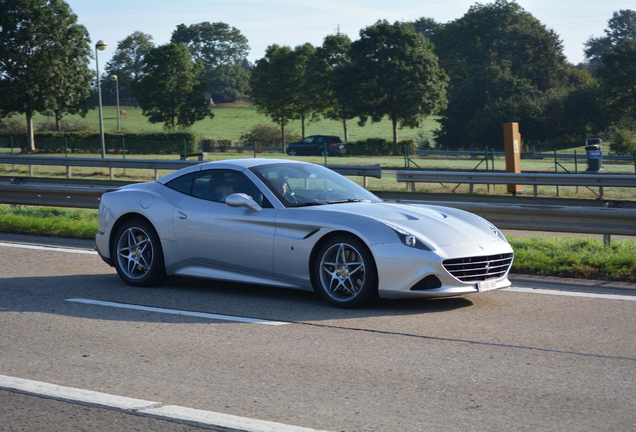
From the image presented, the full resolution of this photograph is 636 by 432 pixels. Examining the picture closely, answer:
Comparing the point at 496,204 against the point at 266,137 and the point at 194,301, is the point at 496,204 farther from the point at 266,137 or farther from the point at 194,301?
the point at 266,137

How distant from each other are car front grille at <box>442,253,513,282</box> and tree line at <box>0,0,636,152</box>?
147ft

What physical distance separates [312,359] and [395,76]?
5585cm

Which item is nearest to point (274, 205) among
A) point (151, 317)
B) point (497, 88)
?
point (151, 317)

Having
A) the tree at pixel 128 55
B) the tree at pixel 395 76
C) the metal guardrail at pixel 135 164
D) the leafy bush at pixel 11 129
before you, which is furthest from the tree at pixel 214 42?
the metal guardrail at pixel 135 164

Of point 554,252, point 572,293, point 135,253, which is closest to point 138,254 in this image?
point 135,253

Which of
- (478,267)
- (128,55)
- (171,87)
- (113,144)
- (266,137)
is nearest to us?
(478,267)

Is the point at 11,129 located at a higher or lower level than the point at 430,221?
higher

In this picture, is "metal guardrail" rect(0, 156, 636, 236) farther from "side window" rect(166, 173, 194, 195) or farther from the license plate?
"side window" rect(166, 173, 194, 195)

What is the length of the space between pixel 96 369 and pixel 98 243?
3.67m

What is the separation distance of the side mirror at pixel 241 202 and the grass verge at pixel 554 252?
3.36m

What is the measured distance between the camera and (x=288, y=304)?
24.1 ft

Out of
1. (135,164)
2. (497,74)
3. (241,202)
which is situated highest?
(497,74)

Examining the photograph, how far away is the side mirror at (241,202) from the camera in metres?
7.46

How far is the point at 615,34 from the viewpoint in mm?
162125
